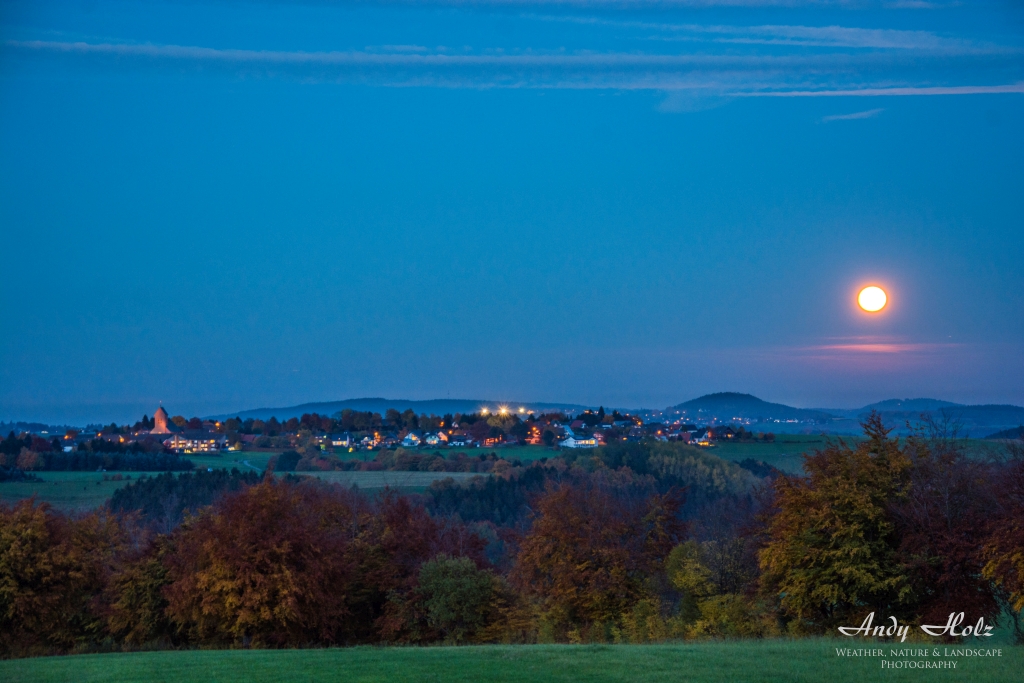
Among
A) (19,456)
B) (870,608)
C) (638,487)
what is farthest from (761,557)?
(19,456)

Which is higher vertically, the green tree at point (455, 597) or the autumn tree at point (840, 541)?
the autumn tree at point (840, 541)

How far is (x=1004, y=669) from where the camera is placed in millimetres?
14219

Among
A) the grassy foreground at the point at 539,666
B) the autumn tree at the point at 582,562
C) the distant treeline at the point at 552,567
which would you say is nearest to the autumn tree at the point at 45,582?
the distant treeline at the point at 552,567

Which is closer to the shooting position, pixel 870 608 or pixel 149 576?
pixel 870 608

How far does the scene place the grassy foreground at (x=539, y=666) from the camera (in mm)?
14516

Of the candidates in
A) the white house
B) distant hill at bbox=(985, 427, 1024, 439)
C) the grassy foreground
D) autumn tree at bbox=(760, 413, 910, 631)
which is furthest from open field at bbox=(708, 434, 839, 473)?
the grassy foreground

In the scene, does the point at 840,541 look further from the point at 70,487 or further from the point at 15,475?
the point at 15,475

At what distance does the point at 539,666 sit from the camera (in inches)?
641

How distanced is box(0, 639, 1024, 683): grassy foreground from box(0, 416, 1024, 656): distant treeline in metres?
7.27

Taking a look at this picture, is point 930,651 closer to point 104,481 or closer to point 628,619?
point 628,619

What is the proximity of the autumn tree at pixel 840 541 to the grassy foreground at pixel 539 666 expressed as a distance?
6.28m

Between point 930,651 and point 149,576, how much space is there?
91.6 feet

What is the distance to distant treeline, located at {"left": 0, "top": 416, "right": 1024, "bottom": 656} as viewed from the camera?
2511 centimetres
